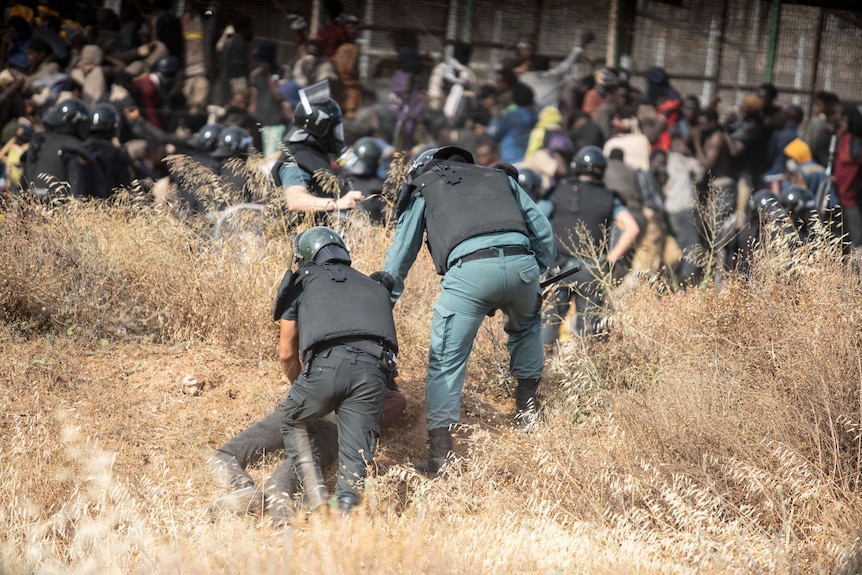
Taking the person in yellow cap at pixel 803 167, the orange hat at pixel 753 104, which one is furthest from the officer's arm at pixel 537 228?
the orange hat at pixel 753 104

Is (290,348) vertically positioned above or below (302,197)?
below

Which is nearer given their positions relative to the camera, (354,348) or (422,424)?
(354,348)

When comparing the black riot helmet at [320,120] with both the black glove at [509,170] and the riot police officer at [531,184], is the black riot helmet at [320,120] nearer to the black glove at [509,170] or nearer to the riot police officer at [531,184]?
the black glove at [509,170]

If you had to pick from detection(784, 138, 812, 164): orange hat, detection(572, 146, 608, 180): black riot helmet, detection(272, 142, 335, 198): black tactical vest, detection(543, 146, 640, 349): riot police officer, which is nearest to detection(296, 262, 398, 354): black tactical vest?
detection(272, 142, 335, 198): black tactical vest

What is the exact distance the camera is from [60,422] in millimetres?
5570

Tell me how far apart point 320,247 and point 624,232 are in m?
3.29

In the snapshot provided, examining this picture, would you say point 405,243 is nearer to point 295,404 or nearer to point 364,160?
point 295,404

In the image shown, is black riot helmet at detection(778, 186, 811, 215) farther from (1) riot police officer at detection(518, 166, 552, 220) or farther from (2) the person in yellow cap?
(1) riot police officer at detection(518, 166, 552, 220)

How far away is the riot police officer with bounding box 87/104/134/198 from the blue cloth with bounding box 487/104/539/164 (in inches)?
171

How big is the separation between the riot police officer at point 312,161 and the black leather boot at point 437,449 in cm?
207

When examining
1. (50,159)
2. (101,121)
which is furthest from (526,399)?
(101,121)

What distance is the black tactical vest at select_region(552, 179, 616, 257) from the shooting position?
7797 millimetres

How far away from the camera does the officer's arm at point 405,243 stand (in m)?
5.46

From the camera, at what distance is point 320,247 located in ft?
17.2
